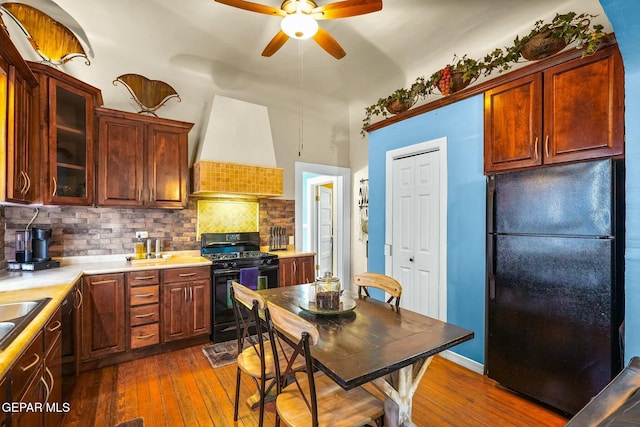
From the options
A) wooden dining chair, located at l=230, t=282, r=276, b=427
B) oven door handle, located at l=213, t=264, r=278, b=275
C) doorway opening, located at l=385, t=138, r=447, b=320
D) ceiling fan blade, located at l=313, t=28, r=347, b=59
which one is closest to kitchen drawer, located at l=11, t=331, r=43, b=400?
wooden dining chair, located at l=230, t=282, r=276, b=427

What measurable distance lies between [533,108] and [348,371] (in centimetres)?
231

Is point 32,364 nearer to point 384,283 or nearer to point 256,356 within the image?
point 256,356

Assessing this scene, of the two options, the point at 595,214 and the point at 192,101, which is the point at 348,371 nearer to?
the point at 595,214

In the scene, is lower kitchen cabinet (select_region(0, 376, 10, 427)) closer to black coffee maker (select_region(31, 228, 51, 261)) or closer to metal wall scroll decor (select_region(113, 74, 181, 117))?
black coffee maker (select_region(31, 228, 51, 261))

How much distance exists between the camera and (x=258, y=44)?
3172 mm

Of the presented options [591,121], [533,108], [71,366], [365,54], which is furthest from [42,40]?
[591,121]

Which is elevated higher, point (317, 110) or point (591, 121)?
point (317, 110)

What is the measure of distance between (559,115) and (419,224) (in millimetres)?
1463

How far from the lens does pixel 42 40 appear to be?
2.44 metres

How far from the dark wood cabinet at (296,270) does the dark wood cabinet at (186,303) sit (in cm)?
90

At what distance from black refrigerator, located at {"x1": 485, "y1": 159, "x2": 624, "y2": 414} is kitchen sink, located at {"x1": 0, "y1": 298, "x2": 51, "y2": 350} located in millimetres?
2832

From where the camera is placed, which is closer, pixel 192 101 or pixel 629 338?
pixel 629 338

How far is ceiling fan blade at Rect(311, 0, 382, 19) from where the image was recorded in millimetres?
1990

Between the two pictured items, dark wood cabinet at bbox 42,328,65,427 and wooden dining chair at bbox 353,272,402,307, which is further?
wooden dining chair at bbox 353,272,402,307
